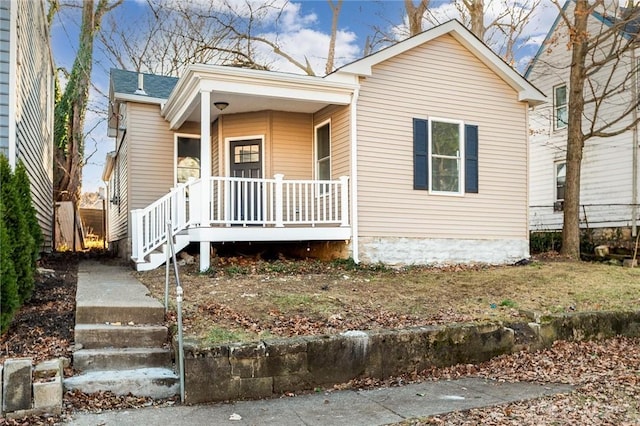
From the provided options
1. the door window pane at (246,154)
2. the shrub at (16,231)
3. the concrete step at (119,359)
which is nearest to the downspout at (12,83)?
the shrub at (16,231)

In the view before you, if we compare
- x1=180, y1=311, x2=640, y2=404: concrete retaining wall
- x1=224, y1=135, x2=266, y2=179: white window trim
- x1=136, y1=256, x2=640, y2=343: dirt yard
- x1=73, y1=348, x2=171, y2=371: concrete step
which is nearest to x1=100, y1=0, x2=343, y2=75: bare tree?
x1=224, y1=135, x2=266, y2=179: white window trim

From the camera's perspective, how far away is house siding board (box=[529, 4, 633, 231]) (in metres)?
13.4

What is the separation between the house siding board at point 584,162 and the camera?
13.4 meters

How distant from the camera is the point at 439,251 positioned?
1012 centimetres

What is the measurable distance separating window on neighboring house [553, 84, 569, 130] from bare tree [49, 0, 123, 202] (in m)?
16.0

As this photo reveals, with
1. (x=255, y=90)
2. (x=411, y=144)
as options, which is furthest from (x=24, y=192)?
(x=411, y=144)

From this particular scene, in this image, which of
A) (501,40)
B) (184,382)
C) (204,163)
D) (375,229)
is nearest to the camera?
(184,382)

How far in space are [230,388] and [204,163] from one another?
16.0 ft

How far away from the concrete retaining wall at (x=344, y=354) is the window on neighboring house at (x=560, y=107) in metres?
11.0

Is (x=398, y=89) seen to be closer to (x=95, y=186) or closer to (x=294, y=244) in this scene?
(x=294, y=244)

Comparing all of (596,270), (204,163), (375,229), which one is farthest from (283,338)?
(596,270)

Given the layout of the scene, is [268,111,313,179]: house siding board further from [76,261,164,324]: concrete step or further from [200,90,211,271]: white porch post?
[76,261,164,324]: concrete step

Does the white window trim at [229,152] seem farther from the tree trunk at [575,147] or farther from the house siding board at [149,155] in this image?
the tree trunk at [575,147]

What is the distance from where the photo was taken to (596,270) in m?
9.58
